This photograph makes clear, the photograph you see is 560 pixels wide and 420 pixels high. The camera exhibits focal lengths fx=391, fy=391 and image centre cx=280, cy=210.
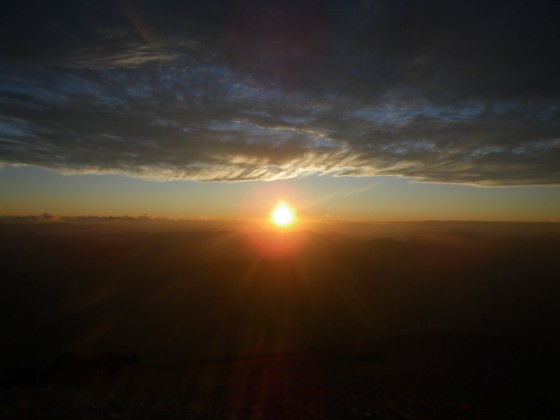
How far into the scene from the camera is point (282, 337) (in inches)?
1280

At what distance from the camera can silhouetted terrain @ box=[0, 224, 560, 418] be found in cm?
1164

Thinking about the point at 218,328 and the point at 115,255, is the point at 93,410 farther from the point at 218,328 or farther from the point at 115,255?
the point at 115,255

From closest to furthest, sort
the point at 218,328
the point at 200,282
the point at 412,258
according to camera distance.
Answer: the point at 218,328, the point at 200,282, the point at 412,258

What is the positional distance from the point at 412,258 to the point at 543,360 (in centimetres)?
9064

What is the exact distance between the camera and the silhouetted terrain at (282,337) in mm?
11641

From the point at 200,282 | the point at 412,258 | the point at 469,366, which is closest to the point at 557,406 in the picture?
the point at 469,366

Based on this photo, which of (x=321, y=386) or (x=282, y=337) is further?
(x=282, y=337)

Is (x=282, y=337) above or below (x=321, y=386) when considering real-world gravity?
below

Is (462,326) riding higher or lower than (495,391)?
lower

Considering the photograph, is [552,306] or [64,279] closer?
[552,306]

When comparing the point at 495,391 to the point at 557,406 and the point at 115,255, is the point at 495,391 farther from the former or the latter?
the point at 115,255

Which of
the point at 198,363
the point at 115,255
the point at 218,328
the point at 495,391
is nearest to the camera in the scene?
the point at 495,391

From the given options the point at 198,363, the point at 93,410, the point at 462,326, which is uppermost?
the point at 93,410

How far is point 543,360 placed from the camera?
16234 mm
